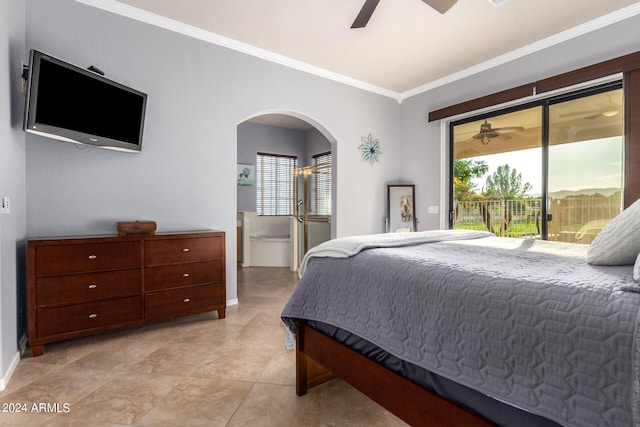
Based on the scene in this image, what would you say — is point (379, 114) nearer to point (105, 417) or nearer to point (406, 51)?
point (406, 51)

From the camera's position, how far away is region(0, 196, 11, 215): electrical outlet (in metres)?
1.80

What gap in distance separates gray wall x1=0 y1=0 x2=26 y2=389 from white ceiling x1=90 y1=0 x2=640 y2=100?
81 centimetres

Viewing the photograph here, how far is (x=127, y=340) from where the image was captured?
8.06 ft

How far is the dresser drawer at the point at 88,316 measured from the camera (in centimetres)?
219

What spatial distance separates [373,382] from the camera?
1325mm

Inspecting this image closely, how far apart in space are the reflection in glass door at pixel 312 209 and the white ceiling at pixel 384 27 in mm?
1745

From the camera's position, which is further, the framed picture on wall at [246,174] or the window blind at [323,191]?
the framed picture on wall at [246,174]

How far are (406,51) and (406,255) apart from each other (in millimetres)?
2917

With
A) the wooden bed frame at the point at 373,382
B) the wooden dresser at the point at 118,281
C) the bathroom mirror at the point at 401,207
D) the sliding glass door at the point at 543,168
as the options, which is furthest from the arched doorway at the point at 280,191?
the wooden bed frame at the point at 373,382

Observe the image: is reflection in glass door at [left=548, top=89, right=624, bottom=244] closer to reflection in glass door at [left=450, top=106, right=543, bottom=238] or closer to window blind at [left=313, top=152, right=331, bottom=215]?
Result: reflection in glass door at [left=450, top=106, right=543, bottom=238]

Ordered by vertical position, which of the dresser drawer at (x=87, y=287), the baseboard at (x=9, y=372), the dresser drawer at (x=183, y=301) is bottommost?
the baseboard at (x=9, y=372)

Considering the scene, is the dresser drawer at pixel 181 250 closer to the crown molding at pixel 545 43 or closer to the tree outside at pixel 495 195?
the tree outside at pixel 495 195

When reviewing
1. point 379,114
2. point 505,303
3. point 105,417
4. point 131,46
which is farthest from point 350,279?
point 379,114

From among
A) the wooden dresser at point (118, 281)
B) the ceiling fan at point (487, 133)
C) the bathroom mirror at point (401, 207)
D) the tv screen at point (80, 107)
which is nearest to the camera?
the tv screen at point (80, 107)
